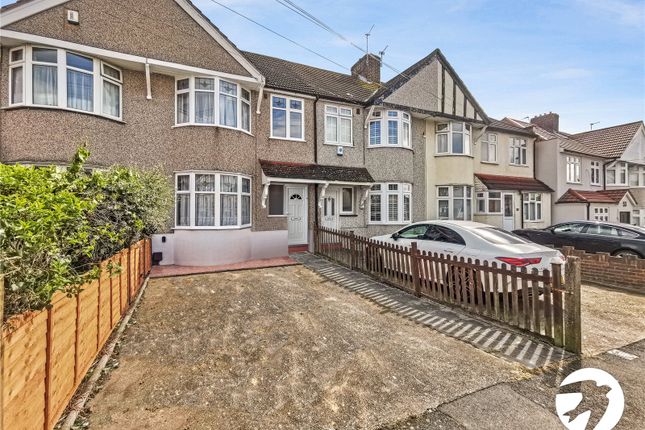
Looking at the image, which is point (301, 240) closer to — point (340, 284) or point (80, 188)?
point (340, 284)

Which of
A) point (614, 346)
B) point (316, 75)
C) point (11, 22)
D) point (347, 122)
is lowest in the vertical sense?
→ point (614, 346)

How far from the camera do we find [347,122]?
13.8 m

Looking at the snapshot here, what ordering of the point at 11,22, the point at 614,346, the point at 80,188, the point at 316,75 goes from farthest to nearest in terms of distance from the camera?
the point at 316,75
the point at 11,22
the point at 614,346
the point at 80,188

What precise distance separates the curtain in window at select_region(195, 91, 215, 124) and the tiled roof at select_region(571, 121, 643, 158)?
2633cm

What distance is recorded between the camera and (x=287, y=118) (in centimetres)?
1237

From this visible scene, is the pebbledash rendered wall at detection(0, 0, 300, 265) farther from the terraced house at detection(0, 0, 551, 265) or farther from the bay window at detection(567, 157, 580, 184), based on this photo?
the bay window at detection(567, 157, 580, 184)

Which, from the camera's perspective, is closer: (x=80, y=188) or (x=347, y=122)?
(x=80, y=188)

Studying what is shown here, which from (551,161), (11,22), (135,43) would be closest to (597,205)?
(551,161)

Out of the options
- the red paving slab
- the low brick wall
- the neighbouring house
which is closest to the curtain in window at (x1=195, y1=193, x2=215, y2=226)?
the red paving slab

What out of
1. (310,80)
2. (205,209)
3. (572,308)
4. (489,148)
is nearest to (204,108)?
(205,209)

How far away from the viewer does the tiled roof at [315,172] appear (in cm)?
1146

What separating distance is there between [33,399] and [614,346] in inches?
292

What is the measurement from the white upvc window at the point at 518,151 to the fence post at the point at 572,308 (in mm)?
15906

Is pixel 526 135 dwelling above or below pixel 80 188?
above
